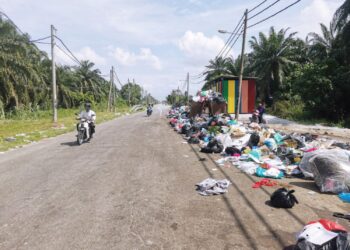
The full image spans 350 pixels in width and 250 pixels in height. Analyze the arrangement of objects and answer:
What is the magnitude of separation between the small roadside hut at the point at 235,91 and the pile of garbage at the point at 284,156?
17.3 m

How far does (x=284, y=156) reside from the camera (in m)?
8.89

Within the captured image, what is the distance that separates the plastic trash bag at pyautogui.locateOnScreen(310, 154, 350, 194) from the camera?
6070 mm

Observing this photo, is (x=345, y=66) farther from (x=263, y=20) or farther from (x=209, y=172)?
(x=209, y=172)

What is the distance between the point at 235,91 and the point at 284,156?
23.4 meters

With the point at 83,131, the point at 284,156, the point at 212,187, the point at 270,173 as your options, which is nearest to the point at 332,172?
the point at 270,173

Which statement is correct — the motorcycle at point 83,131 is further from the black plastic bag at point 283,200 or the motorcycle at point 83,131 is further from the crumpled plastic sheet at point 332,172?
the black plastic bag at point 283,200

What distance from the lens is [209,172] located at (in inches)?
305

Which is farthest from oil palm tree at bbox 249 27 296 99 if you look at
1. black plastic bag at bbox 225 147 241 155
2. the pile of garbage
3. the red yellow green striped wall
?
black plastic bag at bbox 225 147 241 155

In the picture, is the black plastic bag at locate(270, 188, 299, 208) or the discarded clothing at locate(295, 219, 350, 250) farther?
the black plastic bag at locate(270, 188, 299, 208)

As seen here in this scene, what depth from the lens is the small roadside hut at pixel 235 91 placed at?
103 feet

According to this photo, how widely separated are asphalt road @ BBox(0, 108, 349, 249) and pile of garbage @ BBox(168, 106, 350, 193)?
1.38ft

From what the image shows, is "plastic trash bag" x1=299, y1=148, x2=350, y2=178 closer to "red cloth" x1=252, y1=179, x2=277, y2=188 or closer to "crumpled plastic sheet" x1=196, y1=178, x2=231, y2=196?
"red cloth" x1=252, y1=179, x2=277, y2=188

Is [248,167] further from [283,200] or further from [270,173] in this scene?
[283,200]

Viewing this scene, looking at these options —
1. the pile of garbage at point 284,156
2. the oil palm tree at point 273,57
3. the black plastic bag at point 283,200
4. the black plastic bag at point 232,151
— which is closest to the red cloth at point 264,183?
the pile of garbage at point 284,156
